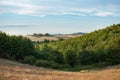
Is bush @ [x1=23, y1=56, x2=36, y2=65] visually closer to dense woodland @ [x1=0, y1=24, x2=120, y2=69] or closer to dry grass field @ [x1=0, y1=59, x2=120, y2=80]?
dense woodland @ [x1=0, y1=24, x2=120, y2=69]

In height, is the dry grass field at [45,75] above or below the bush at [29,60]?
above

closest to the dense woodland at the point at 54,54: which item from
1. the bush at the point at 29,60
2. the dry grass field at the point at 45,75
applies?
the bush at the point at 29,60

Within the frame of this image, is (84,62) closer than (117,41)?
Yes

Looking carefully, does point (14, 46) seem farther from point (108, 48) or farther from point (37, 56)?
point (108, 48)

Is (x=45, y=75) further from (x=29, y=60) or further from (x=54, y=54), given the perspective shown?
(x=54, y=54)

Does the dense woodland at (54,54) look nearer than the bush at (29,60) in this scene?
No

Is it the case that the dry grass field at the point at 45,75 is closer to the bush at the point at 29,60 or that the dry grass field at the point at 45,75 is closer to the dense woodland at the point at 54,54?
the bush at the point at 29,60

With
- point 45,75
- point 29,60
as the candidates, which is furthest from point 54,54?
point 45,75

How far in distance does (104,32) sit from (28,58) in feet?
202

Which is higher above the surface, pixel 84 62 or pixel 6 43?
pixel 6 43

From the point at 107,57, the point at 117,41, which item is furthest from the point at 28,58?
the point at 117,41

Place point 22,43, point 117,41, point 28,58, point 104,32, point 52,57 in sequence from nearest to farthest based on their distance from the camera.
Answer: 1. point 28,58
2. point 22,43
3. point 52,57
4. point 117,41
5. point 104,32

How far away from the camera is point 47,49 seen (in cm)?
8094

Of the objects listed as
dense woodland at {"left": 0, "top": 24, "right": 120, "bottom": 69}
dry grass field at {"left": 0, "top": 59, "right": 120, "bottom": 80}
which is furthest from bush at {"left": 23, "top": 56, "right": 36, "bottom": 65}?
dry grass field at {"left": 0, "top": 59, "right": 120, "bottom": 80}
